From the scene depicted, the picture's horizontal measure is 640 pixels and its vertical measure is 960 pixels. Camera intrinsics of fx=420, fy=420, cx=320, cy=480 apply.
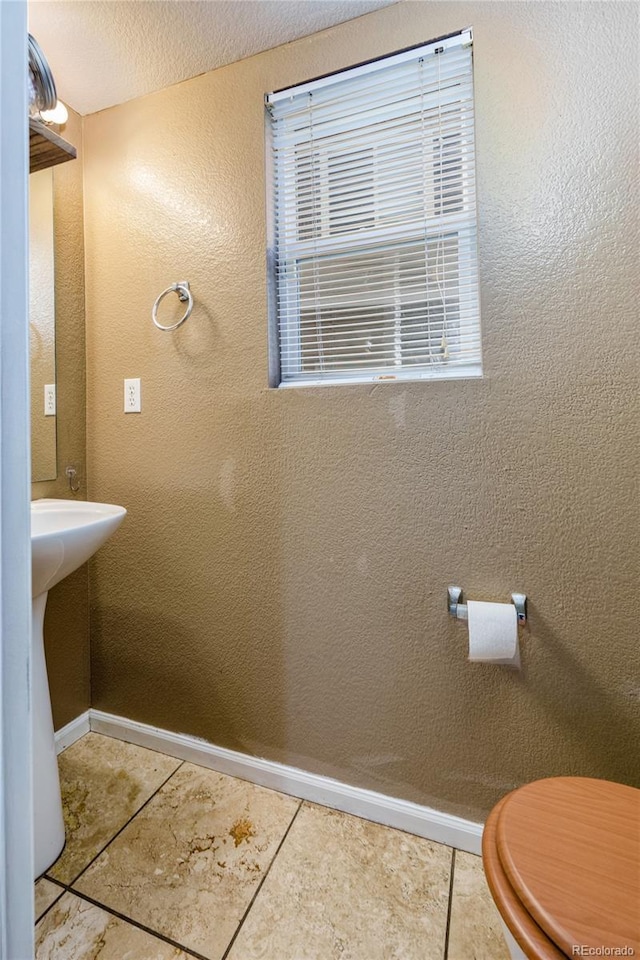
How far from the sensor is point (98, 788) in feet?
4.41

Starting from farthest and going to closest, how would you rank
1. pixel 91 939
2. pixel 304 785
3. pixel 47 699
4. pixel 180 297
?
pixel 180 297 < pixel 304 785 < pixel 47 699 < pixel 91 939

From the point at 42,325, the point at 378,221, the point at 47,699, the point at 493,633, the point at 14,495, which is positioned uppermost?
the point at 378,221

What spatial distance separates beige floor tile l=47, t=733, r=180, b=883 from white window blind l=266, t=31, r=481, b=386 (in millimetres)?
1377

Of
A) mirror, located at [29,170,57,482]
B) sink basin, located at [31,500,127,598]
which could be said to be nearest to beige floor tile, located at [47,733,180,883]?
sink basin, located at [31,500,127,598]

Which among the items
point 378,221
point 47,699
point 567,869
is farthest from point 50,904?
point 378,221

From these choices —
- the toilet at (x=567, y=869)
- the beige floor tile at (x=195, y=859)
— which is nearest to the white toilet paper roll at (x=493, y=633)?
the toilet at (x=567, y=869)

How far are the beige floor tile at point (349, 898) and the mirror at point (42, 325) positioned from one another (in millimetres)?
1366

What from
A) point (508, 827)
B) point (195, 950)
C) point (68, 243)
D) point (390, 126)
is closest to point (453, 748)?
point (508, 827)

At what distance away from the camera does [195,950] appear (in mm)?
909

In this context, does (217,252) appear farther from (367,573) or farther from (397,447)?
(367,573)

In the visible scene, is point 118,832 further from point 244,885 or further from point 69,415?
point 69,415

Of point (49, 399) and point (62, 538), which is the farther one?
point (49, 399)

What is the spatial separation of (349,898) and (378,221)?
70.4 inches

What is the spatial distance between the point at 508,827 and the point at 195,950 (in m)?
0.75
